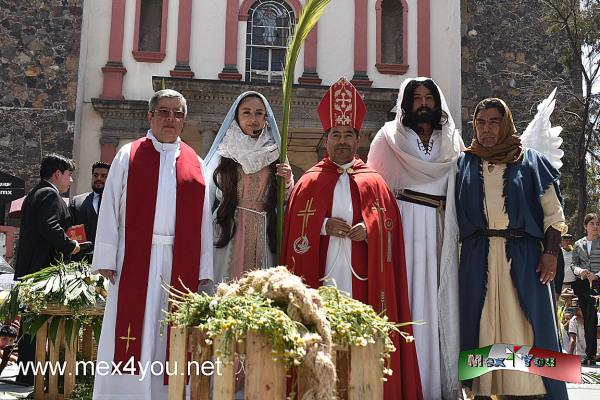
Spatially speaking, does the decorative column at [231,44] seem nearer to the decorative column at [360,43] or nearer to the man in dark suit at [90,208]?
the decorative column at [360,43]

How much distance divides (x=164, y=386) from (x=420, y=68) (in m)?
15.6

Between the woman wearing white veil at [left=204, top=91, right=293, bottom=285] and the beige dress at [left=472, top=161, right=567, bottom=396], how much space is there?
145cm

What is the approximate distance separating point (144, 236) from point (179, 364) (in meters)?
1.52

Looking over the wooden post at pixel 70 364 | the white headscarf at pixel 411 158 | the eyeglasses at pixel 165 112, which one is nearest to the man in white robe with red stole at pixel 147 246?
the eyeglasses at pixel 165 112

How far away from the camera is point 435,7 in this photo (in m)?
19.0

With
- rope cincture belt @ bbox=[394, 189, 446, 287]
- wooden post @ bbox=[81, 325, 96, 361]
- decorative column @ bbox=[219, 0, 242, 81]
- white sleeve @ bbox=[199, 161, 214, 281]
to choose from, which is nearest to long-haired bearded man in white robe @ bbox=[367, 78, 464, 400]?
rope cincture belt @ bbox=[394, 189, 446, 287]

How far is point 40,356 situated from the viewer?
5.26m

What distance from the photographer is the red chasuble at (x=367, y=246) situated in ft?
14.5

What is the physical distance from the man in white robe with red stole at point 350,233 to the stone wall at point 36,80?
13839 millimetres

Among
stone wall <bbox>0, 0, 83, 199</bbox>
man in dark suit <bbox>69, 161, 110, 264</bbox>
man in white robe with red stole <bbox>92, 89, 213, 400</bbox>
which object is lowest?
man in white robe with red stole <bbox>92, 89, 213, 400</bbox>

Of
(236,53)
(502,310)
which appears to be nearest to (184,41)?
(236,53)

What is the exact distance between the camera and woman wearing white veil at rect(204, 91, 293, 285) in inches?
192

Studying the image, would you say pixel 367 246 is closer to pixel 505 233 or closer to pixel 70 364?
pixel 505 233

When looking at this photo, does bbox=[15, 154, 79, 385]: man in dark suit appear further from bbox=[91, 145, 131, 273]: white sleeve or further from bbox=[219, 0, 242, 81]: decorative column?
bbox=[219, 0, 242, 81]: decorative column
